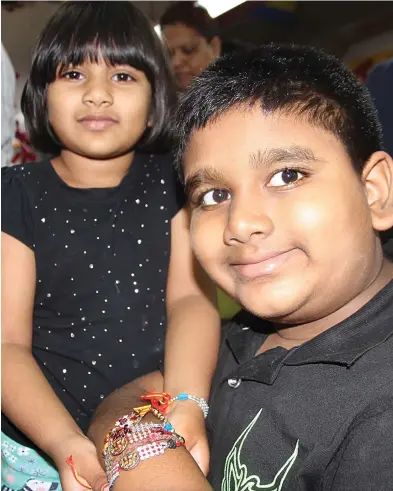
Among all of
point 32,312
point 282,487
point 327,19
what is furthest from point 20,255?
point 327,19

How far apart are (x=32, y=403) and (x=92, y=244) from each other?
1.07 feet

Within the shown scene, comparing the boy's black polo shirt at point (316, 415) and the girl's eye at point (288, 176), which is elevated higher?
the girl's eye at point (288, 176)

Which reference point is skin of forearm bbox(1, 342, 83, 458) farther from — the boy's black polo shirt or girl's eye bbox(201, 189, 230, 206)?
girl's eye bbox(201, 189, 230, 206)

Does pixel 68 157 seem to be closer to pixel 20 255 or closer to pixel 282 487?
pixel 20 255

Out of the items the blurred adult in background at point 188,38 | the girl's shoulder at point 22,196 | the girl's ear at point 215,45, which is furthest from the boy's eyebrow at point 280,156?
the girl's ear at point 215,45

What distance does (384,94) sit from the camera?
129cm

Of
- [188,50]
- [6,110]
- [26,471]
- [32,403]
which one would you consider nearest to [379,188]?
[32,403]

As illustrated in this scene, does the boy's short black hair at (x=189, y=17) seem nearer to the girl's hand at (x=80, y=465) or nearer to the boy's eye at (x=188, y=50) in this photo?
the boy's eye at (x=188, y=50)

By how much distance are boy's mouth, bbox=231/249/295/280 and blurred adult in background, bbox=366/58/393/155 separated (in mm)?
515

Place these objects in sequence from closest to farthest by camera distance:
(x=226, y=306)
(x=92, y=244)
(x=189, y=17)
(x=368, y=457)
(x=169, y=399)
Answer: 1. (x=368, y=457)
2. (x=169, y=399)
3. (x=92, y=244)
4. (x=226, y=306)
5. (x=189, y=17)

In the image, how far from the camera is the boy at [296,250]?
714mm

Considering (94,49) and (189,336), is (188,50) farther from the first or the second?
(189,336)

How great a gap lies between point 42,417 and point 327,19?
3346 millimetres

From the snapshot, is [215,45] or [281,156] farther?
[215,45]
